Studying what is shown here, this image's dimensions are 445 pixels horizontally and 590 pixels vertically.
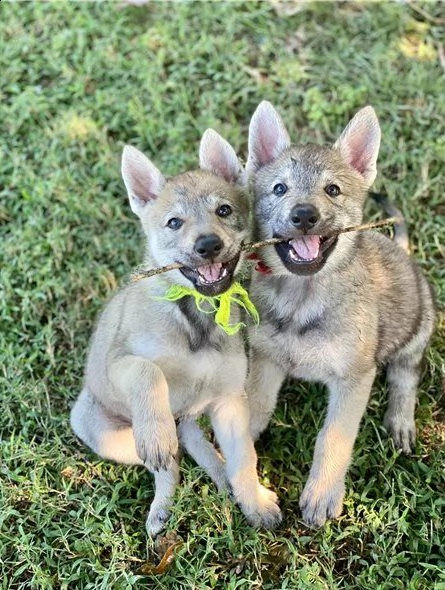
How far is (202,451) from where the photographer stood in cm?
493

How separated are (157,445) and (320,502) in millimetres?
1197

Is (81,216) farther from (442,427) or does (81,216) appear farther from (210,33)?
(442,427)

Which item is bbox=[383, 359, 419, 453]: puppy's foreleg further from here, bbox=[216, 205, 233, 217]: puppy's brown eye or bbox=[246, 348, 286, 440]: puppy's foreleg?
bbox=[216, 205, 233, 217]: puppy's brown eye

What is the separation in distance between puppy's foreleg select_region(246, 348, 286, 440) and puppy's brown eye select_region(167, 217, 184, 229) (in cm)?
109

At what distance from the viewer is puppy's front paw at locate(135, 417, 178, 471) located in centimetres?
411

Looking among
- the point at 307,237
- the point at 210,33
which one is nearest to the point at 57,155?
the point at 210,33

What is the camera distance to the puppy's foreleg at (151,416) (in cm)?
411

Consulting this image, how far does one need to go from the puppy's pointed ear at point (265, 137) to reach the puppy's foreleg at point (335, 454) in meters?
1.55

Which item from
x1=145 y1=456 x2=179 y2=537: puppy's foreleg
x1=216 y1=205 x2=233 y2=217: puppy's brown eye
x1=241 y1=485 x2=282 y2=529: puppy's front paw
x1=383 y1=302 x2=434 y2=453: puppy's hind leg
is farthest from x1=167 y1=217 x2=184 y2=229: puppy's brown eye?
x1=383 y1=302 x2=434 y2=453: puppy's hind leg

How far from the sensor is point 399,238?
5.83m

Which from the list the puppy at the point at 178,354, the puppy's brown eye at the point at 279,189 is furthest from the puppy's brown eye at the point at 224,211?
the puppy's brown eye at the point at 279,189

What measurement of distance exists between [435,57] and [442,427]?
12.8ft

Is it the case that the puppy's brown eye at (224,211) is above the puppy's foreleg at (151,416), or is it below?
above

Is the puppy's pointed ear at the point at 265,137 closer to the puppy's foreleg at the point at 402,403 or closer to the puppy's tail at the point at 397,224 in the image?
the puppy's tail at the point at 397,224
